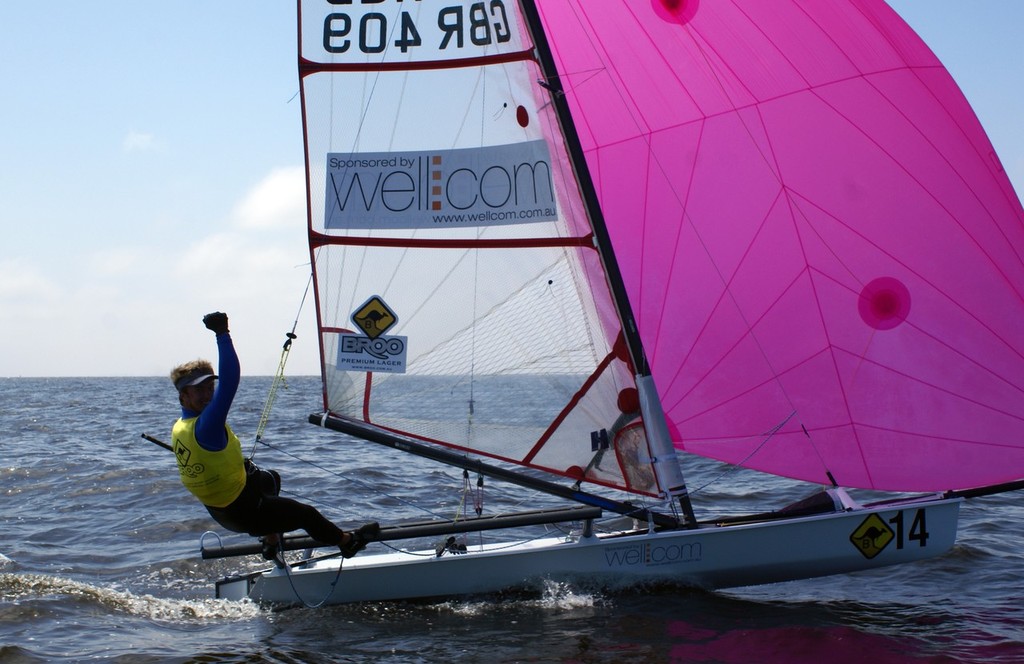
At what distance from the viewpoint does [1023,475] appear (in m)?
5.45

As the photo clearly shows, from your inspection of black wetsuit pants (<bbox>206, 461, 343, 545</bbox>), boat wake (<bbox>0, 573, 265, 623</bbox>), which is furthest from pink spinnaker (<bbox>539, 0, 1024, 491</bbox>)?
boat wake (<bbox>0, 573, 265, 623</bbox>)

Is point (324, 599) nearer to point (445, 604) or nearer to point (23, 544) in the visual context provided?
point (445, 604)

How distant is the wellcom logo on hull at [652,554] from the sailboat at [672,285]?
0.06 feet

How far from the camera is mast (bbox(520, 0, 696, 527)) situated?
558 cm

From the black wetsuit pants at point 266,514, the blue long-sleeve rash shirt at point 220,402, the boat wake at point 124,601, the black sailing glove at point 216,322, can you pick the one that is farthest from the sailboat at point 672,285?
the black sailing glove at point 216,322

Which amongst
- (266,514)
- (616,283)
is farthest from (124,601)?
(616,283)

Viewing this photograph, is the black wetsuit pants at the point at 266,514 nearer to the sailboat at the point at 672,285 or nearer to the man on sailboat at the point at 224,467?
the man on sailboat at the point at 224,467

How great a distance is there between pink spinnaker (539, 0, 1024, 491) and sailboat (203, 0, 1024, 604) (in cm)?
2

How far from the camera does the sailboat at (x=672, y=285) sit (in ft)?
18.5

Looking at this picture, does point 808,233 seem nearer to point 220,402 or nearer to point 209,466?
point 220,402

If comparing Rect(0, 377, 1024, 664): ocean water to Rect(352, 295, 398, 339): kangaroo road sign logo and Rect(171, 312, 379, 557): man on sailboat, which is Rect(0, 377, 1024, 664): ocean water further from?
Rect(352, 295, 398, 339): kangaroo road sign logo

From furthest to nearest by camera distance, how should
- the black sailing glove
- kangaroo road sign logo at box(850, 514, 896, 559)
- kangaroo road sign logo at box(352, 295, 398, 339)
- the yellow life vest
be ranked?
kangaroo road sign logo at box(352, 295, 398, 339) < kangaroo road sign logo at box(850, 514, 896, 559) < the yellow life vest < the black sailing glove

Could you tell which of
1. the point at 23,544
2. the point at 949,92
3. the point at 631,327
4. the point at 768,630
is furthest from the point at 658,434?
the point at 23,544

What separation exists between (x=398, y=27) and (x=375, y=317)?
5.58ft
